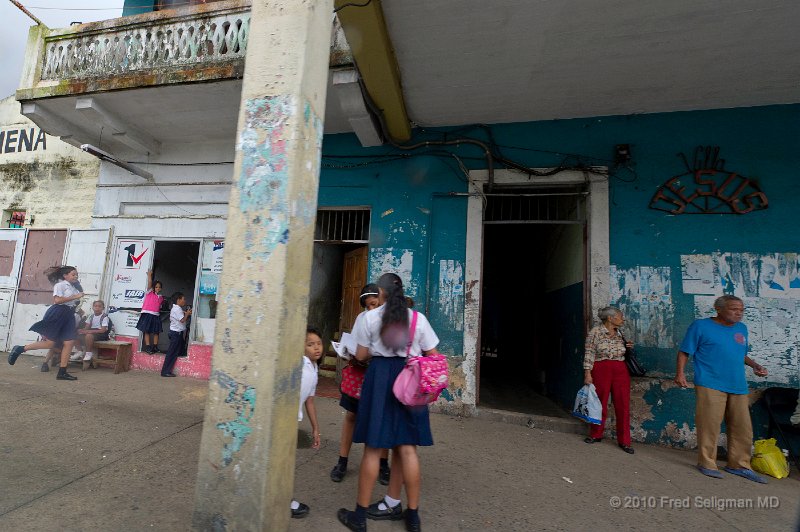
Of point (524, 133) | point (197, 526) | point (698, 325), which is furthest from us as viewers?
point (524, 133)

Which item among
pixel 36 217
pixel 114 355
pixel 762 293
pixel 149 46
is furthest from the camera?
pixel 36 217

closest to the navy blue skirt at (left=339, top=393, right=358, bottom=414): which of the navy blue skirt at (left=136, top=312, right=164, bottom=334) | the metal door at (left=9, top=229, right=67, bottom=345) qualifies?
the navy blue skirt at (left=136, top=312, right=164, bottom=334)

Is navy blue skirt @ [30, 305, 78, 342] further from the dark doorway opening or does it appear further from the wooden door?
the wooden door

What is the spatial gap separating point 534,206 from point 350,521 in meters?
5.96

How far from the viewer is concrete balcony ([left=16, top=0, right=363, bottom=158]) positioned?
555 cm

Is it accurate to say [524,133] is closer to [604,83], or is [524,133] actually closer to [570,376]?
[604,83]

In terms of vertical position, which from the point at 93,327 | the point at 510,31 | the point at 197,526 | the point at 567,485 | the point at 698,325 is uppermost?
the point at 510,31

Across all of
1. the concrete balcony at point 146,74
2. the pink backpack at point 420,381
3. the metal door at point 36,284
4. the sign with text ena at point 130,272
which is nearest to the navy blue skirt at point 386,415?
the pink backpack at point 420,381

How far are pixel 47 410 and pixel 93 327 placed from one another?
3345 mm

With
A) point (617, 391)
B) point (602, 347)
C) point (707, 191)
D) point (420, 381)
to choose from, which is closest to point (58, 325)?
point (420, 381)

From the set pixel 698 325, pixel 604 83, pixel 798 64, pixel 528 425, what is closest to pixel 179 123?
pixel 604 83

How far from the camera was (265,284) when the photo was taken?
6.85 ft

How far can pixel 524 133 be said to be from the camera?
5.69m

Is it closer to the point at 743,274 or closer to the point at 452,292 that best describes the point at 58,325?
the point at 452,292
